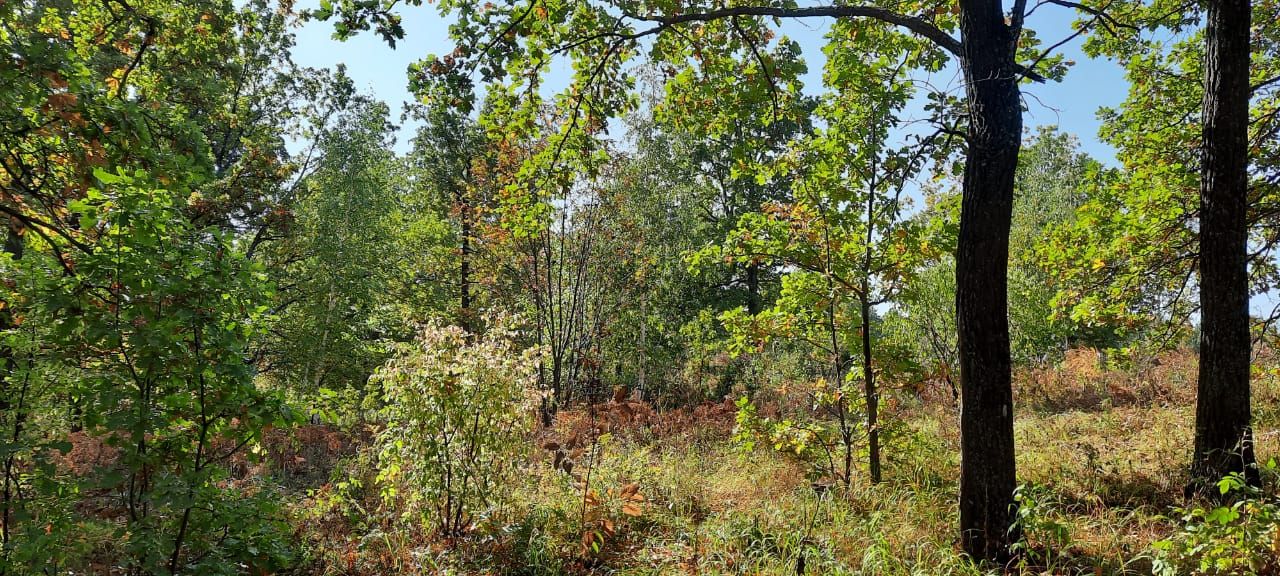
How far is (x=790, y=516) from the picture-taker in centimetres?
470

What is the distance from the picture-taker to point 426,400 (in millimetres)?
4719

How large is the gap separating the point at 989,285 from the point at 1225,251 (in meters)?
2.28

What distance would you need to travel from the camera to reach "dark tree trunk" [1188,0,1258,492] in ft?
14.0

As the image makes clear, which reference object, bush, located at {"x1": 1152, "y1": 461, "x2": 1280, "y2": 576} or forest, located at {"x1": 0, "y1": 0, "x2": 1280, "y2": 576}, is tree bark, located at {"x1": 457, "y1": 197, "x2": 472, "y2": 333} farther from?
bush, located at {"x1": 1152, "y1": 461, "x2": 1280, "y2": 576}

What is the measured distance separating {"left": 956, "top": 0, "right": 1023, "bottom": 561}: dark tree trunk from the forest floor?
22 cm

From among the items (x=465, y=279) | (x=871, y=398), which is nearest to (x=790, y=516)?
(x=871, y=398)

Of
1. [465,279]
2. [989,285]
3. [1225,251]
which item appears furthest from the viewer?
[465,279]

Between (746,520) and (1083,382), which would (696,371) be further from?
(746,520)

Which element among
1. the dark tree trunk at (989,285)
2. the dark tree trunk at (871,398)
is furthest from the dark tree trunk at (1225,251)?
the dark tree trunk at (871,398)

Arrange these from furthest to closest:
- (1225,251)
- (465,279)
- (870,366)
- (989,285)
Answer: (465,279) < (870,366) < (1225,251) < (989,285)

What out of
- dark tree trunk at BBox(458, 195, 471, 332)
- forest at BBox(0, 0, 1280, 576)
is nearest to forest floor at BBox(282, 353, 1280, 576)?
forest at BBox(0, 0, 1280, 576)

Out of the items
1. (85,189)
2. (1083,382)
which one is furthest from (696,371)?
(85,189)

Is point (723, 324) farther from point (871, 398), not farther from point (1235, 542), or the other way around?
point (1235, 542)

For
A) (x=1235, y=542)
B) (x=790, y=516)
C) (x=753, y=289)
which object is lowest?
(x=790, y=516)
